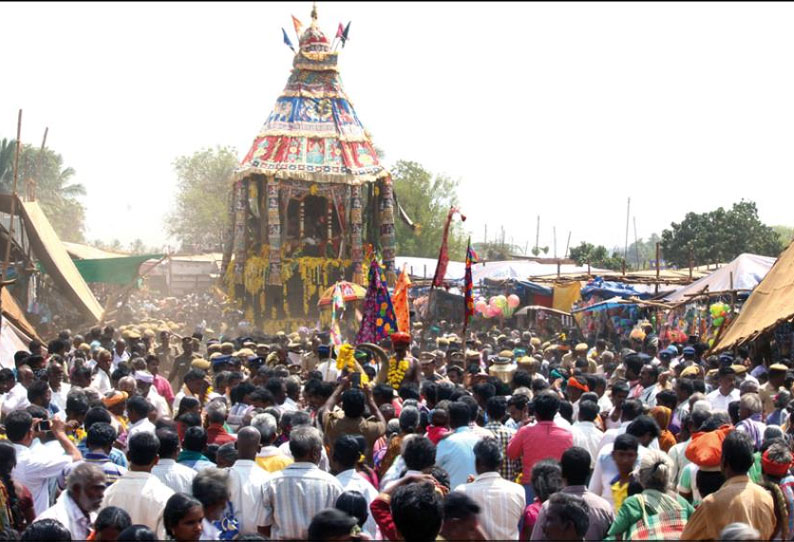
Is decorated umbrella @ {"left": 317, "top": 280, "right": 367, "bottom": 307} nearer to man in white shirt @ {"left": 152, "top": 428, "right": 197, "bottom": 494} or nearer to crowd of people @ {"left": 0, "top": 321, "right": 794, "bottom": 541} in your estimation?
crowd of people @ {"left": 0, "top": 321, "right": 794, "bottom": 541}

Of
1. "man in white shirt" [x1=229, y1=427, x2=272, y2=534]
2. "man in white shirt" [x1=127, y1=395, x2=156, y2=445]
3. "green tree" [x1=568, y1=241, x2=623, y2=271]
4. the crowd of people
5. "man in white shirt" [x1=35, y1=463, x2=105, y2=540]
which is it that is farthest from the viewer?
"green tree" [x1=568, y1=241, x2=623, y2=271]

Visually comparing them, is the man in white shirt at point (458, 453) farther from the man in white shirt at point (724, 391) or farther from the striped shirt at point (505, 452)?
the man in white shirt at point (724, 391)

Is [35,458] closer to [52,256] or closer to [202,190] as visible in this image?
[52,256]

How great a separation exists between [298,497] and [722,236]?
111ft

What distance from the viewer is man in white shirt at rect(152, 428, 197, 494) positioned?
238 inches

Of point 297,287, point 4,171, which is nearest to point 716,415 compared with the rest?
point 297,287

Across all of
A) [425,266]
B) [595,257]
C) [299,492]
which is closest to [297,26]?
[425,266]

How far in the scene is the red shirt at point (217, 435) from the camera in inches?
295

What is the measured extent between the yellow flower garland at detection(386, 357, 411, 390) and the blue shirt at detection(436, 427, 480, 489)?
4171 millimetres

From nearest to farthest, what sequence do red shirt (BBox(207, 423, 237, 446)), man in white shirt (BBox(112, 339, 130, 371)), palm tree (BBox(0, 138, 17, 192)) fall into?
red shirt (BBox(207, 423, 237, 446)) < man in white shirt (BBox(112, 339, 130, 371)) < palm tree (BBox(0, 138, 17, 192))

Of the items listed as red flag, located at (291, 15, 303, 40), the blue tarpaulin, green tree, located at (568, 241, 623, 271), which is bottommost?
the blue tarpaulin

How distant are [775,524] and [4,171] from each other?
1697 inches

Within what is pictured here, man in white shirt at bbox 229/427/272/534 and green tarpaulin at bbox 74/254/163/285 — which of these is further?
green tarpaulin at bbox 74/254/163/285

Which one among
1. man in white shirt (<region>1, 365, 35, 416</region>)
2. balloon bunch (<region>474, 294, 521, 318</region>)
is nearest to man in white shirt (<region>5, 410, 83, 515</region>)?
man in white shirt (<region>1, 365, 35, 416</region>)
